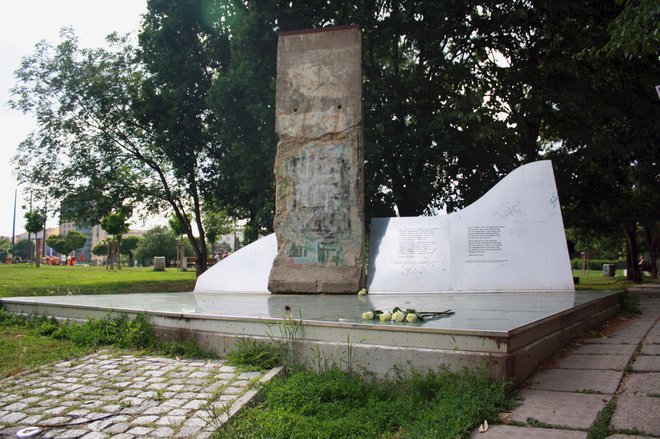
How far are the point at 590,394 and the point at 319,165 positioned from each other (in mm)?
6267

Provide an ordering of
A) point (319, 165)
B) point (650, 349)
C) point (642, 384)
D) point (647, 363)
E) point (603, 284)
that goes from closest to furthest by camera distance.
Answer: point (642, 384) → point (647, 363) → point (650, 349) → point (319, 165) → point (603, 284)

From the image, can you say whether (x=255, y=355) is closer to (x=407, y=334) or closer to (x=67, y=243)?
(x=407, y=334)

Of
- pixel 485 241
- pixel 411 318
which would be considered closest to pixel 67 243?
pixel 485 241

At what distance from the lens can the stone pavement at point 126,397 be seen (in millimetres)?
3119

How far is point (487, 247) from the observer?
25.9ft

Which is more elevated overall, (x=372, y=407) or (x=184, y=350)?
(x=184, y=350)

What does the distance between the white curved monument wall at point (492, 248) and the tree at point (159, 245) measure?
161ft

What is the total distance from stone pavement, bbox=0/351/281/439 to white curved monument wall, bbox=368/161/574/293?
14.8ft

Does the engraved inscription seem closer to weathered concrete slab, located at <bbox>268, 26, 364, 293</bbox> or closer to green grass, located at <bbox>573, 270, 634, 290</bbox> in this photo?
weathered concrete slab, located at <bbox>268, 26, 364, 293</bbox>

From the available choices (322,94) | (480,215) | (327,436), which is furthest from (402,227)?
(327,436)

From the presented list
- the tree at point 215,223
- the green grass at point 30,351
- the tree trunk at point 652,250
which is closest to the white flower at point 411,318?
the green grass at point 30,351

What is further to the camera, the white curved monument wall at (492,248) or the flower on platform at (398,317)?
the white curved monument wall at (492,248)

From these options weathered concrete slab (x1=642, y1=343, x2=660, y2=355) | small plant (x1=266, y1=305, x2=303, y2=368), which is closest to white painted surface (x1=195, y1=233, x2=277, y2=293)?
small plant (x1=266, y1=305, x2=303, y2=368)

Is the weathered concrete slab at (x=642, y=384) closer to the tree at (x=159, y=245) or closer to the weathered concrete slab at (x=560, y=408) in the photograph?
the weathered concrete slab at (x=560, y=408)
